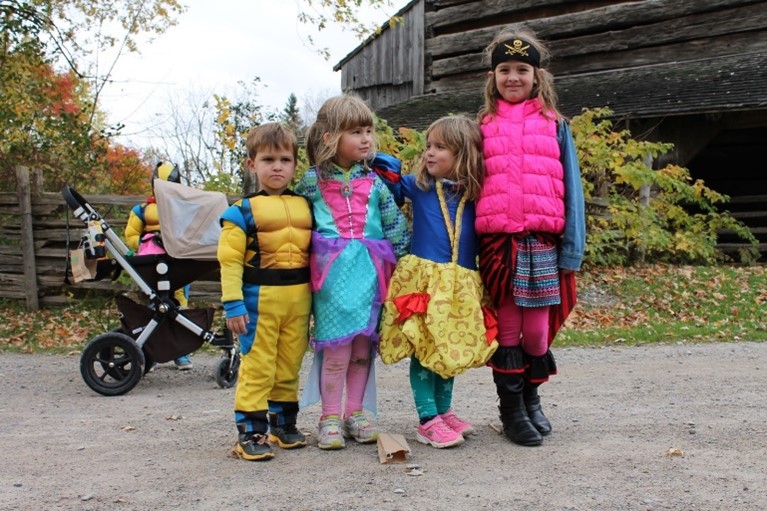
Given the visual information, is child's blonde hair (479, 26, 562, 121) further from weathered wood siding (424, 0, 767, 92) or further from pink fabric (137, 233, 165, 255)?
weathered wood siding (424, 0, 767, 92)

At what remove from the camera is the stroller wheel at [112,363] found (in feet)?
19.6

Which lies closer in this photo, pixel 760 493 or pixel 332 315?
pixel 760 493

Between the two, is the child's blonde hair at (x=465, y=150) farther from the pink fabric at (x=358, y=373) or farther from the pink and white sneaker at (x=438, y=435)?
the pink and white sneaker at (x=438, y=435)

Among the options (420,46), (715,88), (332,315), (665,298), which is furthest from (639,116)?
(332,315)

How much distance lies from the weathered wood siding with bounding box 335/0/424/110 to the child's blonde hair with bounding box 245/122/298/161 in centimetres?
1237

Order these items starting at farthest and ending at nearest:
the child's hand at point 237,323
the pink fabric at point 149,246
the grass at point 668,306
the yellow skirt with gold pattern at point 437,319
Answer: the grass at point 668,306, the pink fabric at point 149,246, the yellow skirt with gold pattern at point 437,319, the child's hand at point 237,323

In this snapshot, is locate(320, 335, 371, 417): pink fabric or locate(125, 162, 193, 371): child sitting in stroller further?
locate(125, 162, 193, 371): child sitting in stroller

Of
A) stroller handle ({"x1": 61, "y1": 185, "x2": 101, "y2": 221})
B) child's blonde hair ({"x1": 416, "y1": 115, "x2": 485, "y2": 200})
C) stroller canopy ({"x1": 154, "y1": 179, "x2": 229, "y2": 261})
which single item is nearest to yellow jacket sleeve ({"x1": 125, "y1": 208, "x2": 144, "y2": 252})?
stroller handle ({"x1": 61, "y1": 185, "x2": 101, "y2": 221})

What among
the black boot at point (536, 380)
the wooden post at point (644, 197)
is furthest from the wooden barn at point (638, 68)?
the black boot at point (536, 380)

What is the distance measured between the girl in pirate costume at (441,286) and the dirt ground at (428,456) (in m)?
0.39

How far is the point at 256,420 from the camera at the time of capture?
12.9 ft

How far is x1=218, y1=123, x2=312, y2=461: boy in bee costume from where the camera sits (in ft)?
12.8

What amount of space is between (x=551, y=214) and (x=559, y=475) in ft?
4.00

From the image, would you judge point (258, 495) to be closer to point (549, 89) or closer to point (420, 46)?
point (549, 89)
